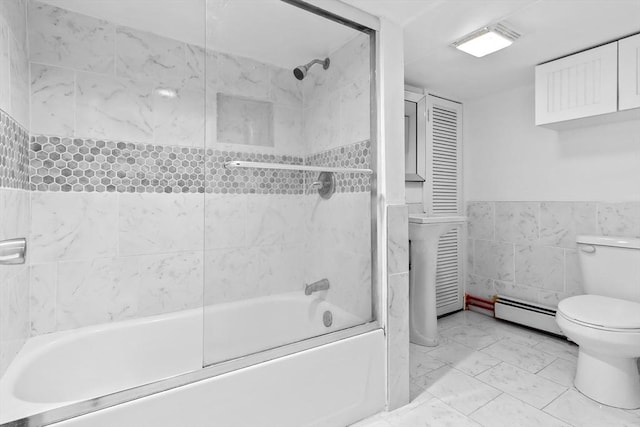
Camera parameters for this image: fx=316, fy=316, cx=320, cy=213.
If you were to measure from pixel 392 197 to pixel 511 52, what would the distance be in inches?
56.4

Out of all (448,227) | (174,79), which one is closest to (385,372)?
(448,227)

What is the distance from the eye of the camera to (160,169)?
1.85m

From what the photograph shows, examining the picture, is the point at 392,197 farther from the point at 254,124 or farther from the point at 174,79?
the point at 174,79

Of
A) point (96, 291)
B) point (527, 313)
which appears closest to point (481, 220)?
point (527, 313)

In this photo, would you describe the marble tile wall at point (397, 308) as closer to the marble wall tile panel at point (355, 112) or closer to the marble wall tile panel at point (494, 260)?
the marble wall tile panel at point (355, 112)

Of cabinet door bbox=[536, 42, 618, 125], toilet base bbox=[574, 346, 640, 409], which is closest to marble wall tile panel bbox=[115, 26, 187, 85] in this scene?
cabinet door bbox=[536, 42, 618, 125]

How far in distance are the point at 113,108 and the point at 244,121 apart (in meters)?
0.90

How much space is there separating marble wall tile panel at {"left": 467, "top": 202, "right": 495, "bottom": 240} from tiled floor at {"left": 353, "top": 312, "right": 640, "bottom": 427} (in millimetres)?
889

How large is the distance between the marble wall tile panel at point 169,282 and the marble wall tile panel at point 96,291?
0.05 metres

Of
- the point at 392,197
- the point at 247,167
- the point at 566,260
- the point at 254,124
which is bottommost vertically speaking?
the point at 566,260

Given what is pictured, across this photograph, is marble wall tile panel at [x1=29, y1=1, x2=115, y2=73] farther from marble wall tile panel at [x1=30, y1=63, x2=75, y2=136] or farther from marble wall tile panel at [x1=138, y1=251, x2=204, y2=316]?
marble wall tile panel at [x1=138, y1=251, x2=204, y2=316]

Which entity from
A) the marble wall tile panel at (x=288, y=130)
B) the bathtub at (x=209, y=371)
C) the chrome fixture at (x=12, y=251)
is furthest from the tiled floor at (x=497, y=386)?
the chrome fixture at (x=12, y=251)

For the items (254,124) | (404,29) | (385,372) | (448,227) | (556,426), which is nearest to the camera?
(254,124)

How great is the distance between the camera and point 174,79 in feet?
6.18
